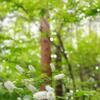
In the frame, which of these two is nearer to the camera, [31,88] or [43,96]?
[43,96]

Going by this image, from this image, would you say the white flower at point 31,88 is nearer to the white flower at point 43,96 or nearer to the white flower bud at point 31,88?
the white flower bud at point 31,88

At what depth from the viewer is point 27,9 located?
6.53 m

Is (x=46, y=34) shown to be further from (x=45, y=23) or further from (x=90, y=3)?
(x=90, y=3)

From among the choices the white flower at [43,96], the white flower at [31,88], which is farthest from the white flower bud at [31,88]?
the white flower at [43,96]

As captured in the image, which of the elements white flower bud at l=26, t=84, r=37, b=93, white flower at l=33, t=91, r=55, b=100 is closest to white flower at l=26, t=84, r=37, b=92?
white flower bud at l=26, t=84, r=37, b=93

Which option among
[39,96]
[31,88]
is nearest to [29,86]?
[31,88]

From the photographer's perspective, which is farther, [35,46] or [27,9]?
[35,46]

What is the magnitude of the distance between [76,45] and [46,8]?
191 inches

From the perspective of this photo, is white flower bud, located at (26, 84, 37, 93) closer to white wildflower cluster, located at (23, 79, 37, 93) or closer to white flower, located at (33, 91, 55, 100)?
white wildflower cluster, located at (23, 79, 37, 93)

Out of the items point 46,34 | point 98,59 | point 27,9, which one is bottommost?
point 98,59

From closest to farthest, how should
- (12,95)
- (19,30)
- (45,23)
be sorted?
(12,95)
(45,23)
(19,30)

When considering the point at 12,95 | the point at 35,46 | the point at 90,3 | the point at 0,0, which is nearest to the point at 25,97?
the point at 12,95

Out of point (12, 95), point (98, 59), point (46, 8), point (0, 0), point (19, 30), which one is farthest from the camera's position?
point (98, 59)

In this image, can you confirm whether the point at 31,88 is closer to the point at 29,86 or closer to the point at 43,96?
the point at 29,86
